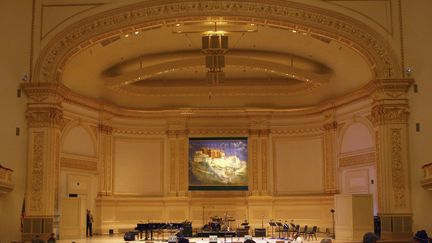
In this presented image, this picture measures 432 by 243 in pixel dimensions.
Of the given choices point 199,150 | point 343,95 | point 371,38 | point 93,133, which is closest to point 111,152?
point 93,133

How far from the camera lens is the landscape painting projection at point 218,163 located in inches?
1152

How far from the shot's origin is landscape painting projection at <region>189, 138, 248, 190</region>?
96.0ft

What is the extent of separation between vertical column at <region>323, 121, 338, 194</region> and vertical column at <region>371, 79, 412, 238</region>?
7.11 m

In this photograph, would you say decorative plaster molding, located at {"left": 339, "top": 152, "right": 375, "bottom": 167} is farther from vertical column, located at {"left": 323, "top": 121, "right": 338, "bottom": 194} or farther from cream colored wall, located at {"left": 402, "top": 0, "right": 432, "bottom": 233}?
cream colored wall, located at {"left": 402, "top": 0, "right": 432, "bottom": 233}

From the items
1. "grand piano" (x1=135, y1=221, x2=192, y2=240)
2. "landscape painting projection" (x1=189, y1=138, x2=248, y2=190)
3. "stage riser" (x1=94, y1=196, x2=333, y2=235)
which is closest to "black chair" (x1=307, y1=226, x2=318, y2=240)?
"stage riser" (x1=94, y1=196, x2=333, y2=235)

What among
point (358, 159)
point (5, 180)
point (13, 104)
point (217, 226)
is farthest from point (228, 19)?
point (5, 180)

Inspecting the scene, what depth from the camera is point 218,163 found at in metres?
29.3

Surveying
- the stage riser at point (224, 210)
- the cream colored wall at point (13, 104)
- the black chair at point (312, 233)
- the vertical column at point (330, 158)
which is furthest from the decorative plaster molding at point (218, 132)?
the cream colored wall at point (13, 104)

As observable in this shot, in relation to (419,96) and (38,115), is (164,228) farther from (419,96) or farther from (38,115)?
(419,96)

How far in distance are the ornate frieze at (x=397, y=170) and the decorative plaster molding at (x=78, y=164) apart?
13.6 m

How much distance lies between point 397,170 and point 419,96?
2.70 m

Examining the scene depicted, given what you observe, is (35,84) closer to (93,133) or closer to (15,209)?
(15,209)

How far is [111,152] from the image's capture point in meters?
28.5

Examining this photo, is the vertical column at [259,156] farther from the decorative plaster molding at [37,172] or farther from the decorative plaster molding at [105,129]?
the decorative plaster molding at [37,172]
